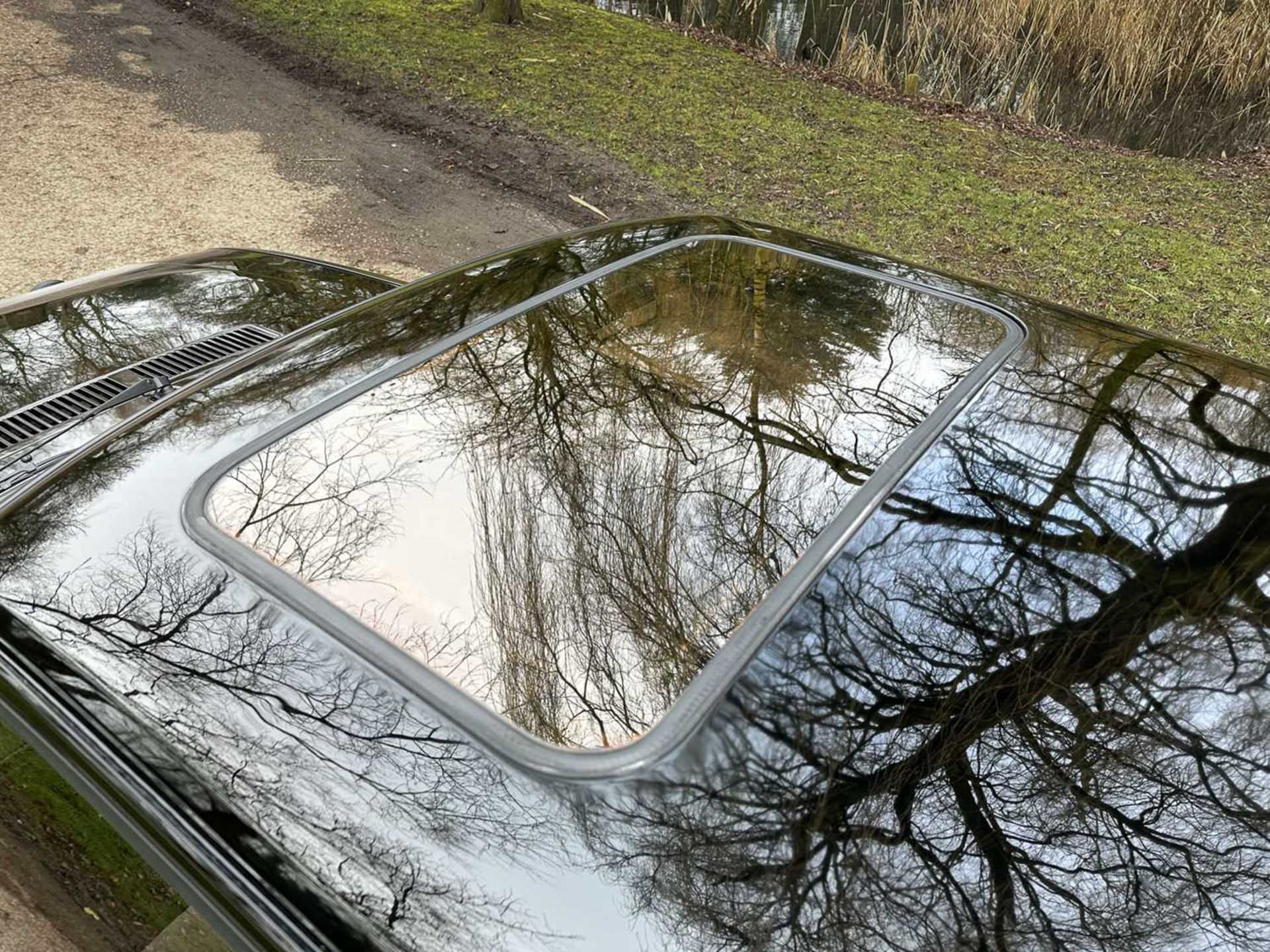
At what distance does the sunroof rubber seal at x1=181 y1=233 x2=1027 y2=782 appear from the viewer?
102 centimetres

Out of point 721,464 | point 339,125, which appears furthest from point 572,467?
point 339,125

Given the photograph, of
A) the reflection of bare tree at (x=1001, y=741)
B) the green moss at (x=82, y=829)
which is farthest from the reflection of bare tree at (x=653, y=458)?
the green moss at (x=82, y=829)

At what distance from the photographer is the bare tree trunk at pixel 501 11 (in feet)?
27.8

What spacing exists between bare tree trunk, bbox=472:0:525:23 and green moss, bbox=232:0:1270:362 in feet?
0.45

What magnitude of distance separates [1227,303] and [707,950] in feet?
17.2

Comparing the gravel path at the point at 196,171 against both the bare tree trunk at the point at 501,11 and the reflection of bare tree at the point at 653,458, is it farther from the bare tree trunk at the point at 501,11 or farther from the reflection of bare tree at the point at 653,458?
the reflection of bare tree at the point at 653,458

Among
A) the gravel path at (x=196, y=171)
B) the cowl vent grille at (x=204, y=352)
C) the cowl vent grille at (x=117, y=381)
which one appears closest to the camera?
the cowl vent grille at (x=117, y=381)

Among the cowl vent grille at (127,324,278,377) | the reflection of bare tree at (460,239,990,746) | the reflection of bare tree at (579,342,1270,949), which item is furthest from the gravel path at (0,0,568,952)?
the reflection of bare tree at (579,342,1270,949)

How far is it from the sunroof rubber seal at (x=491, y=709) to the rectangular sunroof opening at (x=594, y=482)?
15 millimetres

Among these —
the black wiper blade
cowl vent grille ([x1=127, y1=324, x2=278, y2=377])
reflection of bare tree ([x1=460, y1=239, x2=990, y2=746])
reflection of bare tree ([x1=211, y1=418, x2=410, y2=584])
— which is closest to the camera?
reflection of bare tree ([x1=460, y1=239, x2=990, y2=746])

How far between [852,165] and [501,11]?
3.97 m

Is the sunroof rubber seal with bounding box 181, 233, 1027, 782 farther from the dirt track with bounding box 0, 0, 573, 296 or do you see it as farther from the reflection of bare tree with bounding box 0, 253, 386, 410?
the dirt track with bounding box 0, 0, 573, 296

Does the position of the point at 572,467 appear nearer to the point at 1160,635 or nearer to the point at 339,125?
the point at 1160,635

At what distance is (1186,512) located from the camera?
4.59 feet
